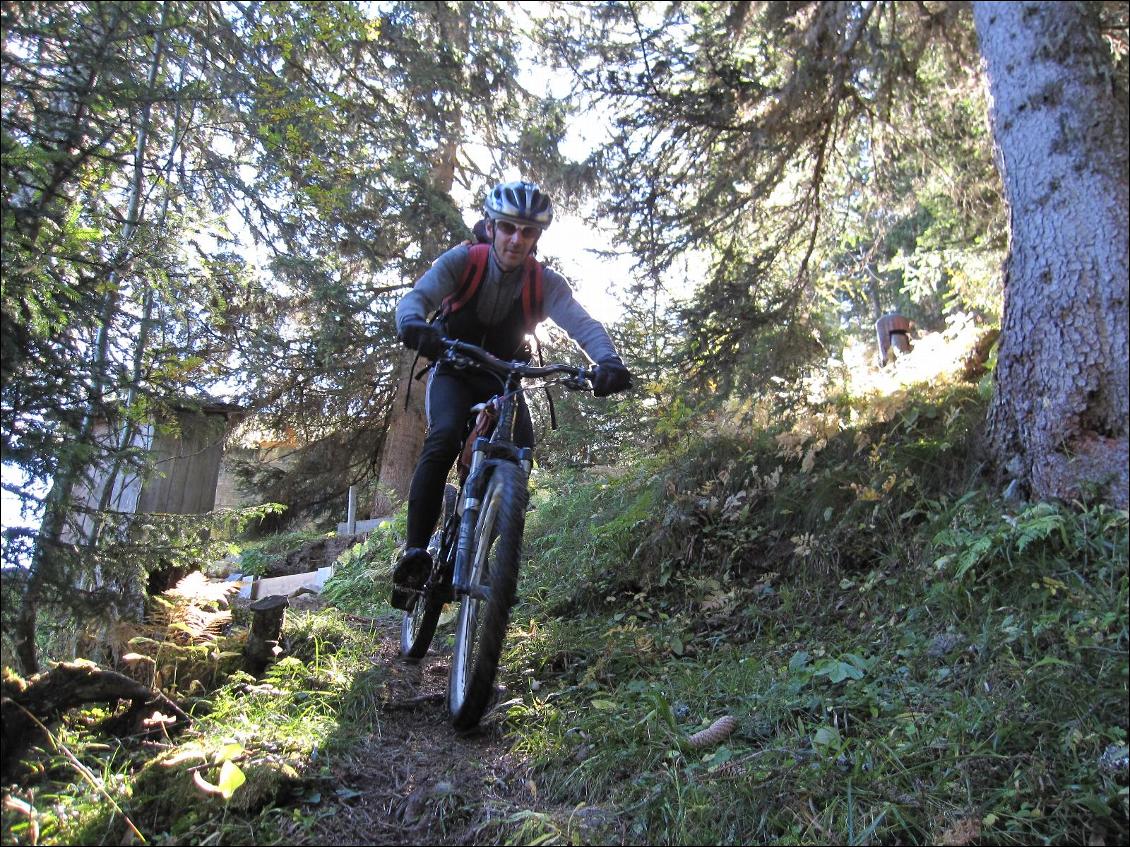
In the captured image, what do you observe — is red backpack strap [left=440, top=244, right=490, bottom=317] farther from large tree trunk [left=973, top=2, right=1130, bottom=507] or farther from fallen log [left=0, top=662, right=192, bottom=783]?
Answer: large tree trunk [left=973, top=2, right=1130, bottom=507]

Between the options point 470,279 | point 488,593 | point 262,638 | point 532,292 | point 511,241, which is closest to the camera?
point 488,593

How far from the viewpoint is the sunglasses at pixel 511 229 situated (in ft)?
13.0

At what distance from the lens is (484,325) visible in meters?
4.27

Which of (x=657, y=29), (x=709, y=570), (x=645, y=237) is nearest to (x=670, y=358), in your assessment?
(x=645, y=237)

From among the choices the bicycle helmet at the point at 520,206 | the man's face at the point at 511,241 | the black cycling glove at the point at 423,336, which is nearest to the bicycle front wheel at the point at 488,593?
the black cycling glove at the point at 423,336

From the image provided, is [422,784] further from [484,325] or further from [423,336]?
[484,325]

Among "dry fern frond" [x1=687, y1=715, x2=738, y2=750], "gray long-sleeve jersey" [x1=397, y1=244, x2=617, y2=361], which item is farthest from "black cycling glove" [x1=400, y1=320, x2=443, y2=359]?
"dry fern frond" [x1=687, y1=715, x2=738, y2=750]

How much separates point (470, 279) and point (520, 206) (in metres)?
0.48

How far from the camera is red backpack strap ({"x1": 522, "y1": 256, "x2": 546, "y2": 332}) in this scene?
165 inches

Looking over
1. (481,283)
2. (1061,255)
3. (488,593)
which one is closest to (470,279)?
(481,283)

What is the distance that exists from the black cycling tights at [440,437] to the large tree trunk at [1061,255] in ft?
8.48

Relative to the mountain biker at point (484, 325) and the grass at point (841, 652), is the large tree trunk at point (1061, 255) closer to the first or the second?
the grass at point (841, 652)

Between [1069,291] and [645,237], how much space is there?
3.64 m

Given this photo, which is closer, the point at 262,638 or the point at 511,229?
the point at 262,638
